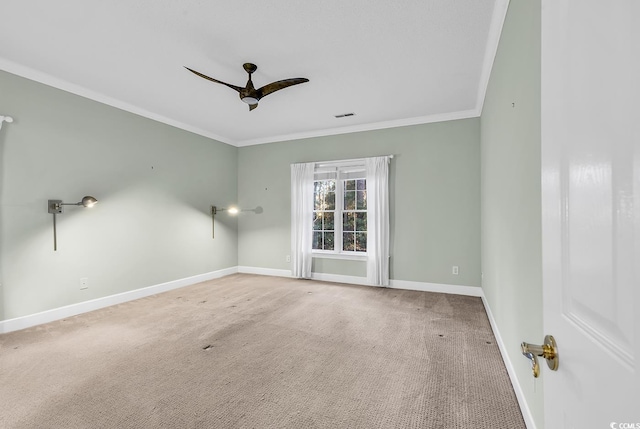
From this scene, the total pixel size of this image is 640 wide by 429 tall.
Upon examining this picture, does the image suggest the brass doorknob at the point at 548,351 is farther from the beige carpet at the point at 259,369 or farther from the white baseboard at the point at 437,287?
the white baseboard at the point at 437,287

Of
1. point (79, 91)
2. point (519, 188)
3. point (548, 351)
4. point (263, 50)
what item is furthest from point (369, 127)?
point (548, 351)

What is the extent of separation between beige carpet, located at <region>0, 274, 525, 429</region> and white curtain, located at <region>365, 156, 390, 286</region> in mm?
1045

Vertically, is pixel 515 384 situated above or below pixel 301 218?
below

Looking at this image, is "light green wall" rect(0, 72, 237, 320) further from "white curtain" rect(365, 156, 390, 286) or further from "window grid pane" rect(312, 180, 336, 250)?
"white curtain" rect(365, 156, 390, 286)

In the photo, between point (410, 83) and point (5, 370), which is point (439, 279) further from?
point (5, 370)

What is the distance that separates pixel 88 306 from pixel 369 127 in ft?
15.6

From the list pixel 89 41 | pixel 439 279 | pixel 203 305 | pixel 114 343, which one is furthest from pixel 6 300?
pixel 439 279

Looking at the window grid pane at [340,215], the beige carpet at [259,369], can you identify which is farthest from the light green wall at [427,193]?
the beige carpet at [259,369]

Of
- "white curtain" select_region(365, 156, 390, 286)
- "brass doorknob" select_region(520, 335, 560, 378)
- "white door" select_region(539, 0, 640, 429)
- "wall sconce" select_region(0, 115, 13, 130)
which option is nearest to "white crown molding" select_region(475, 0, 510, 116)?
"white curtain" select_region(365, 156, 390, 286)

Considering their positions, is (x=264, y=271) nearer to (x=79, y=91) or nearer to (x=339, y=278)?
(x=339, y=278)

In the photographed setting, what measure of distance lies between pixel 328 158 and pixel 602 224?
199 inches

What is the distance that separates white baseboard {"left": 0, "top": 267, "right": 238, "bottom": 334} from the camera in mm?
3131

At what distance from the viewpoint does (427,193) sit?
4.71 meters

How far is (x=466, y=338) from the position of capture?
9.55 ft
